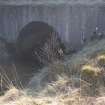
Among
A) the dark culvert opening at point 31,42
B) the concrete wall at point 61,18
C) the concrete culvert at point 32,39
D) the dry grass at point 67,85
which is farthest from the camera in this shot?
the concrete culvert at point 32,39

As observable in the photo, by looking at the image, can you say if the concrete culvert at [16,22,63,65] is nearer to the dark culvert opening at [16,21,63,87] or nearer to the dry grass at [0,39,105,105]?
the dark culvert opening at [16,21,63,87]

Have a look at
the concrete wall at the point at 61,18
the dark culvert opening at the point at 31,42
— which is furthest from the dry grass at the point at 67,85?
the dark culvert opening at the point at 31,42

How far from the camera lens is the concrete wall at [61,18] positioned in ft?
54.1

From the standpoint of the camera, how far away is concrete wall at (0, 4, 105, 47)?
650 inches

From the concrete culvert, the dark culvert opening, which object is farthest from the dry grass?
the concrete culvert

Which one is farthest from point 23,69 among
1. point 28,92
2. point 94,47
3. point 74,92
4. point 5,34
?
point 74,92

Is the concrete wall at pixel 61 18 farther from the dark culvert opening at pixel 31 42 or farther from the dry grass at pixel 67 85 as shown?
the dry grass at pixel 67 85

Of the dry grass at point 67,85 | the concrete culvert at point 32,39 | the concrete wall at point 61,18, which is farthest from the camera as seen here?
the concrete culvert at point 32,39

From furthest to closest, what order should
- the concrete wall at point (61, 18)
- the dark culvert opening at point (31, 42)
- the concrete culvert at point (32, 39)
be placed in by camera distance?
the concrete culvert at point (32, 39), the dark culvert opening at point (31, 42), the concrete wall at point (61, 18)

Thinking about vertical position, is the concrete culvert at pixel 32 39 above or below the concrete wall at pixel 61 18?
below

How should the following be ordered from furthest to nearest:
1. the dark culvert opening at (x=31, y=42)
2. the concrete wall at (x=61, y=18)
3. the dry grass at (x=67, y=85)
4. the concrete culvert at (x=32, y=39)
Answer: the concrete culvert at (x=32, y=39), the dark culvert opening at (x=31, y=42), the concrete wall at (x=61, y=18), the dry grass at (x=67, y=85)

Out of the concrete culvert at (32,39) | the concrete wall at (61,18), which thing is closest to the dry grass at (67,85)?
the concrete wall at (61,18)

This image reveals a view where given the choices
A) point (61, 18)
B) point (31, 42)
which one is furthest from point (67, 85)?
point (31, 42)

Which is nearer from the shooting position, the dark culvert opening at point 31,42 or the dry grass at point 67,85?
the dry grass at point 67,85
